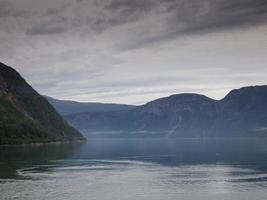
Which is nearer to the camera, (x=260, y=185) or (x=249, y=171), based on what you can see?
(x=260, y=185)

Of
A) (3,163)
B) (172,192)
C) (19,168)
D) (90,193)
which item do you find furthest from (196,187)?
(3,163)

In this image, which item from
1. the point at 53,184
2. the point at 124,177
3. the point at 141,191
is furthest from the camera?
the point at 124,177

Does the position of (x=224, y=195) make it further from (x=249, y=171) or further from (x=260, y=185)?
(x=249, y=171)

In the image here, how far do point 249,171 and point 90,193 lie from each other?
207ft

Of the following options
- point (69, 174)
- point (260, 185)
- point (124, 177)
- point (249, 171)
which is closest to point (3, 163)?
point (69, 174)

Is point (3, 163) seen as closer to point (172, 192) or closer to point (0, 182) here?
point (0, 182)

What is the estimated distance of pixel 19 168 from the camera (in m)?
167

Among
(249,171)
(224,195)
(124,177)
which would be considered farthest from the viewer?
(249,171)

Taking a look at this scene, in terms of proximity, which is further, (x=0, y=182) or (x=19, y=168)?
(x=19, y=168)

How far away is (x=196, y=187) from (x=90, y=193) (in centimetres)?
2410

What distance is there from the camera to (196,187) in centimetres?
11888

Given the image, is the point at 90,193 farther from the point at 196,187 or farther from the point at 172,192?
the point at 196,187

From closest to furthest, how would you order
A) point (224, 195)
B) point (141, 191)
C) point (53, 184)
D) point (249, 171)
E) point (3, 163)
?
point (224, 195) → point (141, 191) → point (53, 184) → point (249, 171) → point (3, 163)

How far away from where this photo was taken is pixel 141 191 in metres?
114
